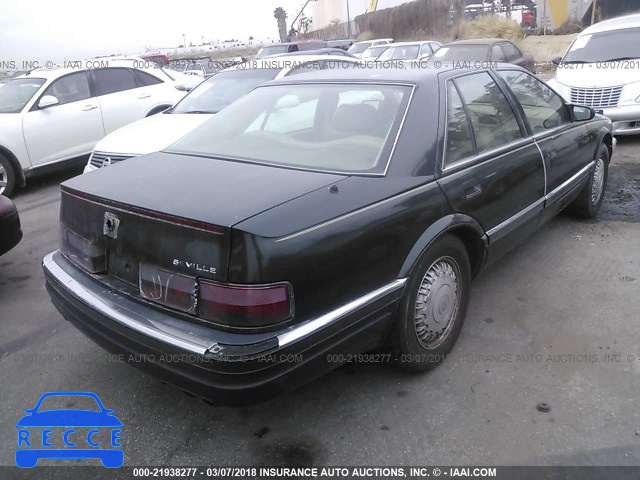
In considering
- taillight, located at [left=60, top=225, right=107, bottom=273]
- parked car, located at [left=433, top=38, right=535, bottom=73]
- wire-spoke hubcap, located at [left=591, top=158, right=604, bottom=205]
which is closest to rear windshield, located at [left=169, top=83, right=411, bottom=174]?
taillight, located at [left=60, top=225, right=107, bottom=273]

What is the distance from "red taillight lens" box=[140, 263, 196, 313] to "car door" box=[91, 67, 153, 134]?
20.4 feet

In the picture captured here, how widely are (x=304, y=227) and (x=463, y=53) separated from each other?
1111 centimetres

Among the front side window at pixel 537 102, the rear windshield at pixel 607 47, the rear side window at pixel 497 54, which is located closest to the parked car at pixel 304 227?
the front side window at pixel 537 102

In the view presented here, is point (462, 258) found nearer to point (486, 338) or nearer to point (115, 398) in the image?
point (486, 338)

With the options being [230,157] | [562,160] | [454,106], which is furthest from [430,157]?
[562,160]

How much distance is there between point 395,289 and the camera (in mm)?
2506

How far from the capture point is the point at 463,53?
470 inches

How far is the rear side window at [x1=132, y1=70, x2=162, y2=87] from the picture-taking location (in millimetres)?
8422

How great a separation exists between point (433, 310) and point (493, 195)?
2.74 feet

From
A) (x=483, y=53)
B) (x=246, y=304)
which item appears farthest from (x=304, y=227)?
(x=483, y=53)

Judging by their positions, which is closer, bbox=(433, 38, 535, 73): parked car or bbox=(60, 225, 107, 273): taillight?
bbox=(60, 225, 107, 273): taillight

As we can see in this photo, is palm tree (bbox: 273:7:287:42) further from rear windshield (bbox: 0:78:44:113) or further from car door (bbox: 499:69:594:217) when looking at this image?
car door (bbox: 499:69:594:217)

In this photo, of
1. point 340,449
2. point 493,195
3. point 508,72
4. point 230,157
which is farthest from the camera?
point 508,72

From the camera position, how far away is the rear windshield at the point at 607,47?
8266 mm
